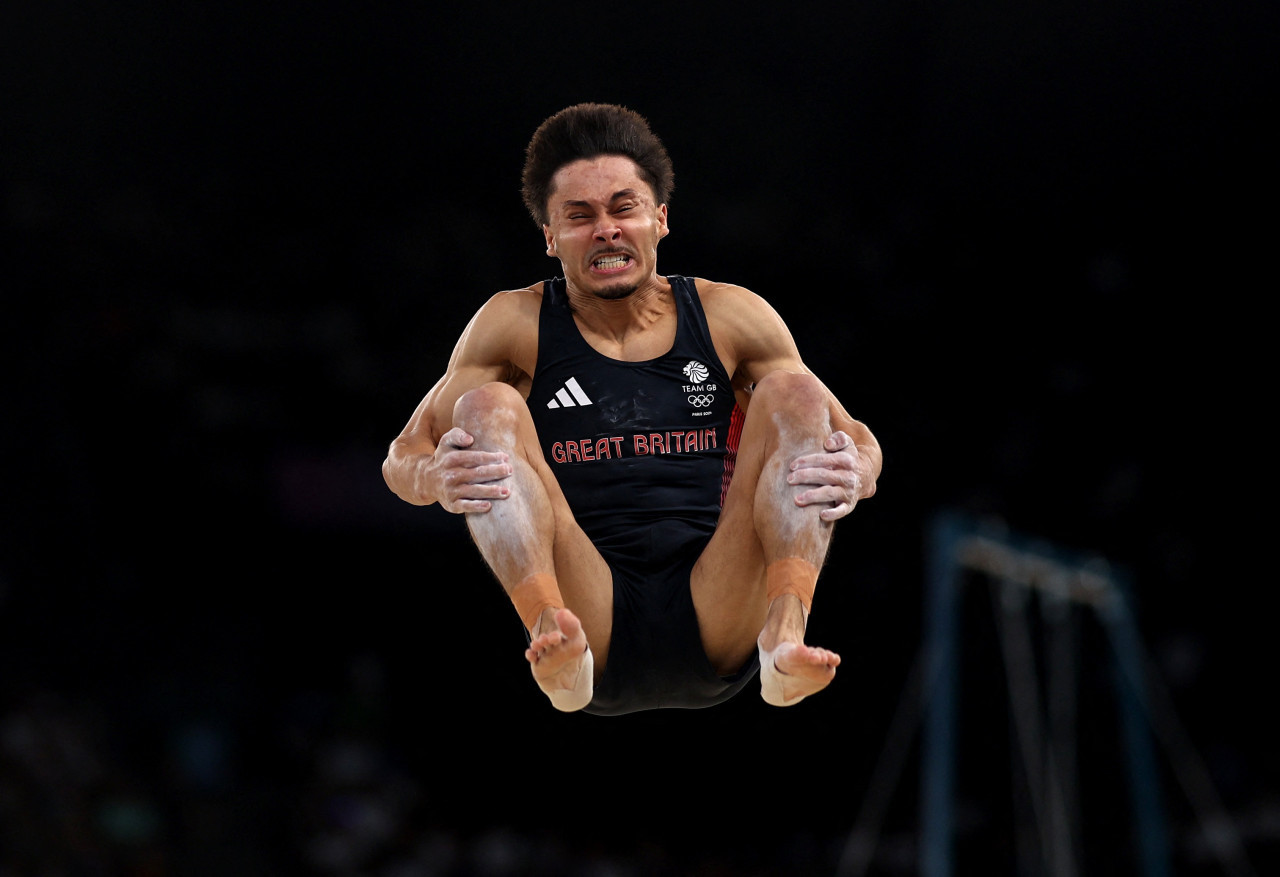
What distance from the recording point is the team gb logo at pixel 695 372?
3719 millimetres

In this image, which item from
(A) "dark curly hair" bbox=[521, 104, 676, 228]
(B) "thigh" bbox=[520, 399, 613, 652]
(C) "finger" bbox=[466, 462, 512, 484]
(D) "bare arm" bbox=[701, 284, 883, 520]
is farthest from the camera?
(A) "dark curly hair" bbox=[521, 104, 676, 228]

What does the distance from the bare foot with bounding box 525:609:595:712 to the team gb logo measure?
2.76 ft

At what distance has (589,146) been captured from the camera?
3.69 metres

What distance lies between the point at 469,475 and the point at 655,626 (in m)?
0.67

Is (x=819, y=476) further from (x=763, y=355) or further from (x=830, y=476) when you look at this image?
(x=763, y=355)

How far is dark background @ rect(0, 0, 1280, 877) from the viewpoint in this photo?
8875 mm

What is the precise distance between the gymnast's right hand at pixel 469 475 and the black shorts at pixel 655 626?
1.52 feet

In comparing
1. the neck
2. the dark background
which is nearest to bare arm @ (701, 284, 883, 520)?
the neck

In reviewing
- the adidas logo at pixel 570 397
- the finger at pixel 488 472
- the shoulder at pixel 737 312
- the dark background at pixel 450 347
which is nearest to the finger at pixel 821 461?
the shoulder at pixel 737 312

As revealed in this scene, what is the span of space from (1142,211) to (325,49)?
705 centimetres

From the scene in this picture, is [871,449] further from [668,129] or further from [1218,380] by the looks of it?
[1218,380]

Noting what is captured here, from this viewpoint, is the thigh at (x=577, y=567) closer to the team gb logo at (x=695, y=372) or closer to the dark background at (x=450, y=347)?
the team gb logo at (x=695, y=372)

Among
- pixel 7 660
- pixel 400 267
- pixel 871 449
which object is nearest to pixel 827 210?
pixel 400 267

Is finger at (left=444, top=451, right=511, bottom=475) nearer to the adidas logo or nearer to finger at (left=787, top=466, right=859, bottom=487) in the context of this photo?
the adidas logo
